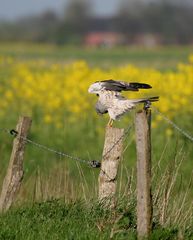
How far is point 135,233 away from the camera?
6.78m

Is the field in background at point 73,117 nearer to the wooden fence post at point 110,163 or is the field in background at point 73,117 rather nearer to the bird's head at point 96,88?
the wooden fence post at point 110,163

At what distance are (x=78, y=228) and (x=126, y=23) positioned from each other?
113m

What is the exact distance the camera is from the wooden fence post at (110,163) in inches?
293

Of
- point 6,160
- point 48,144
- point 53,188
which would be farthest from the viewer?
point 48,144

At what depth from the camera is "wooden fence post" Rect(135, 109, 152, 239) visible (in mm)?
6539

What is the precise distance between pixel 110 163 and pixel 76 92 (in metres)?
9.09

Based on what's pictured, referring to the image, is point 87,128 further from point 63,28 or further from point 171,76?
point 63,28

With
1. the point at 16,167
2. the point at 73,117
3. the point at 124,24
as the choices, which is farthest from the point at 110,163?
the point at 124,24

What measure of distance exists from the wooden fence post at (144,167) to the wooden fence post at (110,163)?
77cm

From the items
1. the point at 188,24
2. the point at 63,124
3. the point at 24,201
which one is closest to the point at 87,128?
the point at 63,124

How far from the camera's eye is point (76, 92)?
652 inches

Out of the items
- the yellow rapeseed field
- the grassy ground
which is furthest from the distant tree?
the yellow rapeseed field

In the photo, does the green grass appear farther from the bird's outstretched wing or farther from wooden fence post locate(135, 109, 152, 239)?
the bird's outstretched wing

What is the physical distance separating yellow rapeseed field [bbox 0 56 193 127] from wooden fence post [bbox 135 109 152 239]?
7910 mm
